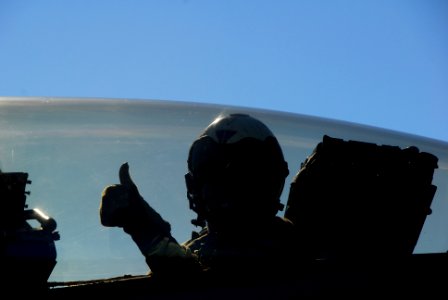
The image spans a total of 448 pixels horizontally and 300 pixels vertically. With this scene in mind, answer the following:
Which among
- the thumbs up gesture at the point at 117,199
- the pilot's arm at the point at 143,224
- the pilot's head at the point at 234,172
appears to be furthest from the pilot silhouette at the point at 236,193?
the thumbs up gesture at the point at 117,199

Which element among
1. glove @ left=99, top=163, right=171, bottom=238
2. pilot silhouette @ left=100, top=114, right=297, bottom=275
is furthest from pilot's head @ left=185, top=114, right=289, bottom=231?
glove @ left=99, top=163, right=171, bottom=238

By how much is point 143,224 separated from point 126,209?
13.0 inches

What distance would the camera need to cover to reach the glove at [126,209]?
18.3ft

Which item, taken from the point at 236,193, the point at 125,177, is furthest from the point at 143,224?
the point at 236,193

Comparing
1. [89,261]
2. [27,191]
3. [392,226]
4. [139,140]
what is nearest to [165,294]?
[27,191]

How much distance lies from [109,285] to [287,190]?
3626mm

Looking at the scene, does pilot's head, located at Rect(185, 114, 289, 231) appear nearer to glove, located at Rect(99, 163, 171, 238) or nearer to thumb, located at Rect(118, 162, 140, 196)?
glove, located at Rect(99, 163, 171, 238)

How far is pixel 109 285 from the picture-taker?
4.65 metres

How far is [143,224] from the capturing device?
591 centimetres

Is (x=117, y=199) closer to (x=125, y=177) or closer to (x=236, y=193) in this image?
(x=125, y=177)

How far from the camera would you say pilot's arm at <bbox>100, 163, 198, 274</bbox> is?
557cm

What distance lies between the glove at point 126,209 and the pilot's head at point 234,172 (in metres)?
1.17

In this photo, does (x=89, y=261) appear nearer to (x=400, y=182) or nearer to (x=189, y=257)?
(x=189, y=257)

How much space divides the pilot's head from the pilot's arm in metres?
1.02
